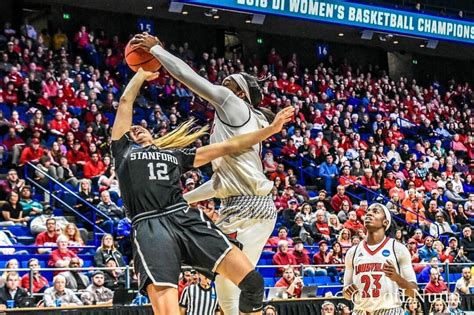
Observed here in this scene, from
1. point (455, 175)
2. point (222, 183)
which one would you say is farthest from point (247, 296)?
point (455, 175)

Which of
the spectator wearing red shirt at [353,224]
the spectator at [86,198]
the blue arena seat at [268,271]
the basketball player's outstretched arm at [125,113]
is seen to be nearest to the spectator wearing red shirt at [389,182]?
the spectator wearing red shirt at [353,224]

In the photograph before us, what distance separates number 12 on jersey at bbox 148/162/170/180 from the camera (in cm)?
609

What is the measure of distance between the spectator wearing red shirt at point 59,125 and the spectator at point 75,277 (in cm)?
451

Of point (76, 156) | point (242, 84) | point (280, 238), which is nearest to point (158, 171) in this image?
point (242, 84)

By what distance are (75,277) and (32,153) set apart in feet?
12.5

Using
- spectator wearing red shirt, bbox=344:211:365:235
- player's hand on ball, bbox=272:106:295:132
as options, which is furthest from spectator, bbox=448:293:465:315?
player's hand on ball, bbox=272:106:295:132

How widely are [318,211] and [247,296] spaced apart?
1215 centimetres

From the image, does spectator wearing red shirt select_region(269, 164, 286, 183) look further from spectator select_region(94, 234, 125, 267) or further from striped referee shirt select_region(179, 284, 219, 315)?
striped referee shirt select_region(179, 284, 219, 315)

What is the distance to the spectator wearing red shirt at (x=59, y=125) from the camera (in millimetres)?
17406

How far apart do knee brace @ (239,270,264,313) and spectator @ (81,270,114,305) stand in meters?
6.61

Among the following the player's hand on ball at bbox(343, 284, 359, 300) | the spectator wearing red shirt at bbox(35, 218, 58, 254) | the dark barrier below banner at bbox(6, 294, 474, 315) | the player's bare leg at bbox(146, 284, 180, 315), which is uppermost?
the spectator wearing red shirt at bbox(35, 218, 58, 254)

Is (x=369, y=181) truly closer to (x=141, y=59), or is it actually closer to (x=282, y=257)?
(x=282, y=257)

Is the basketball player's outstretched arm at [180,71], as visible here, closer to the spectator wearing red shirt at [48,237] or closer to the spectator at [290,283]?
the spectator at [290,283]

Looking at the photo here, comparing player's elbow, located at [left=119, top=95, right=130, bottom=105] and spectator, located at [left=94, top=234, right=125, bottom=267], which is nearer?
player's elbow, located at [left=119, top=95, right=130, bottom=105]
